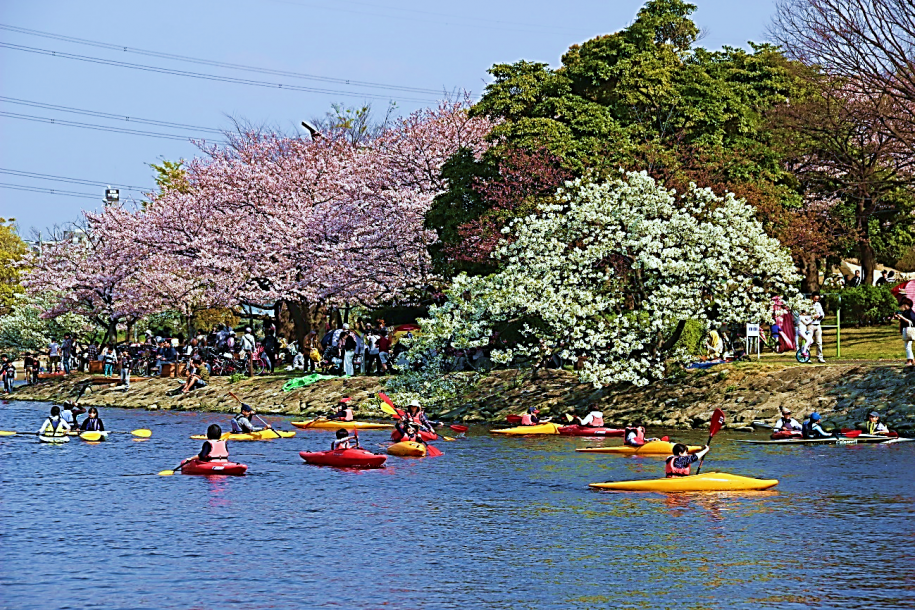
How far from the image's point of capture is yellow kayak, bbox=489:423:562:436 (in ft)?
123

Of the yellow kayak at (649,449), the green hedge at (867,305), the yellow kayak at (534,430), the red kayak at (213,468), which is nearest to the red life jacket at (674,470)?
the yellow kayak at (649,449)

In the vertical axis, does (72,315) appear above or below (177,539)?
above

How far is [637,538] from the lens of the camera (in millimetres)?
21453

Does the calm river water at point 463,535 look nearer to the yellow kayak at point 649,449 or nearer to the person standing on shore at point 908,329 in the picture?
the yellow kayak at point 649,449

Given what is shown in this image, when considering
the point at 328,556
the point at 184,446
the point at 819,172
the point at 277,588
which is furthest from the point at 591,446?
the point at 819,172

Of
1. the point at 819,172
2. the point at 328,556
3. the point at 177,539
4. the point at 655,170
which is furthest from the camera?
the point at 819,172

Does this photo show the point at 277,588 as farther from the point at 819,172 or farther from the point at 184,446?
the point at 819,172

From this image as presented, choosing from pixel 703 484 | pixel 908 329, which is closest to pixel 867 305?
pixel 908 329

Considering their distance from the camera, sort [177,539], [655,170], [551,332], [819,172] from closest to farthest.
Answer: [177,539] → [551,332] → [655,170] → [819,172]

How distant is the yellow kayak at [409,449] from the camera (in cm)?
3259

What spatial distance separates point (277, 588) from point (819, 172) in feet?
134

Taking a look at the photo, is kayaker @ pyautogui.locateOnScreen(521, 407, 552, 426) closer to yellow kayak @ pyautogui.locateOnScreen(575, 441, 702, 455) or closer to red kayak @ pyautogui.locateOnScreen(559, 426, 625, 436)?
red kayak @ pyautogui.locateOnScreen(559, 426, 625, 436)

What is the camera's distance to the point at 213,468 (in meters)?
29.5

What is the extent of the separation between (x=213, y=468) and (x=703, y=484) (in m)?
11.5
